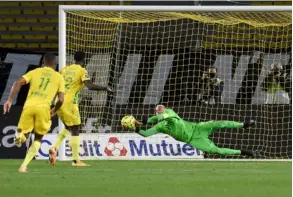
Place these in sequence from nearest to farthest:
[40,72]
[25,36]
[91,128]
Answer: [40,72] < [91,128] < [25,36]

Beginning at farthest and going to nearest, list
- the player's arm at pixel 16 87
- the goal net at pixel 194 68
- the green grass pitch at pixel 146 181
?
the goal net at pixel 194 68 < the player's arm at pixel 16 87 < the green grass pitch at pixel 146 181

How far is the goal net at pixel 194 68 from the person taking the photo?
22891mm

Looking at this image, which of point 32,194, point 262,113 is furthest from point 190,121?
point 32,194

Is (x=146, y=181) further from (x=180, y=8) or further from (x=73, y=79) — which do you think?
(x=180, y=8)

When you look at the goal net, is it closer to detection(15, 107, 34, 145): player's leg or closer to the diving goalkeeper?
the diving goalkeeper

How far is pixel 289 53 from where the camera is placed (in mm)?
23625

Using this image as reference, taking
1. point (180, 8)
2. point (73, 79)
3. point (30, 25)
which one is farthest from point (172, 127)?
point (30, 25)

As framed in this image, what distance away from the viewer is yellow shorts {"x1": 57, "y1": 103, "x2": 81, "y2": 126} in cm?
1936

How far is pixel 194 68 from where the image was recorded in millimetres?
23734

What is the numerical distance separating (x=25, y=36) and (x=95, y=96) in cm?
638

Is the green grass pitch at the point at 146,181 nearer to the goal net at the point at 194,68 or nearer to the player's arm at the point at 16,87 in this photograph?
the player's arm at the point at 16,87

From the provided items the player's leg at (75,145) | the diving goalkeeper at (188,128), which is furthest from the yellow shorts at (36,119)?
the diving goalkeeper at (188,128)

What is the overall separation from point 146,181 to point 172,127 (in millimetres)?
5979

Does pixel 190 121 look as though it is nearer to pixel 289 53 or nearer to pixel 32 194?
pixel 289 53
